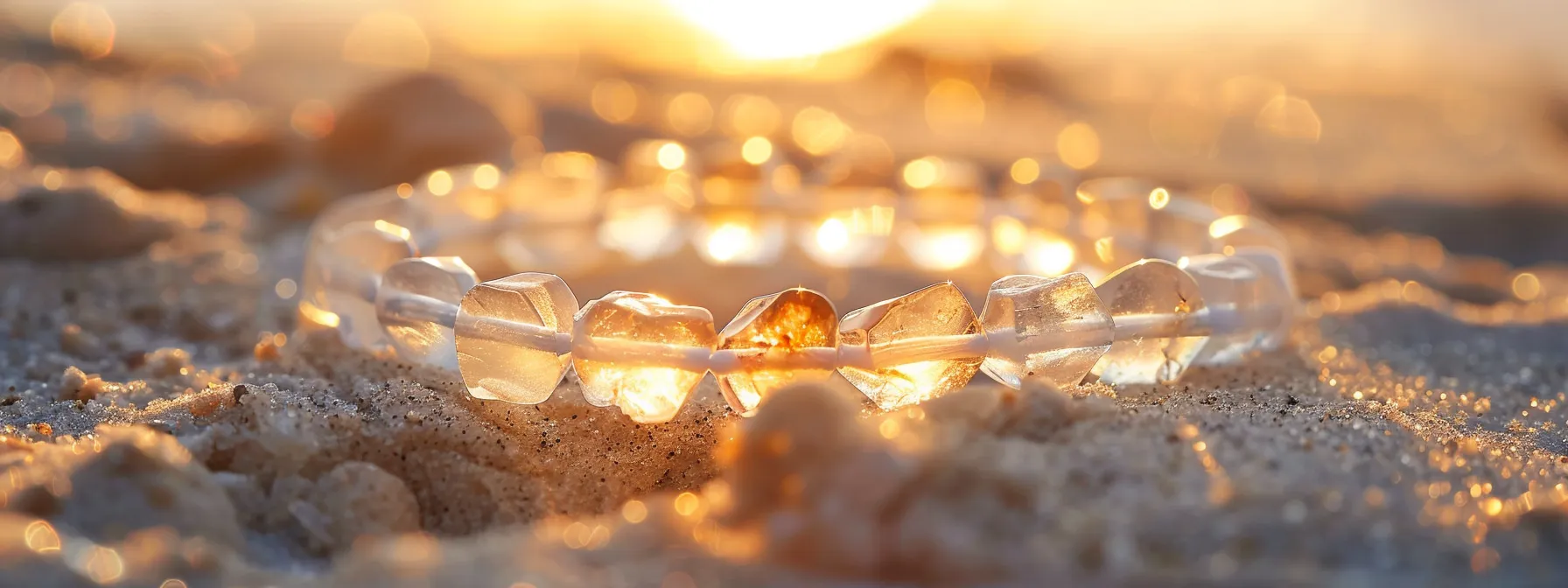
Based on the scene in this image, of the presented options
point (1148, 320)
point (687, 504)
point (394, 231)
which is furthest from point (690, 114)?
point (687, 504)

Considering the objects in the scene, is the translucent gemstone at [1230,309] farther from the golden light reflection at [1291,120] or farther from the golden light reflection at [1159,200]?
the golden light reflection at [1291,120]

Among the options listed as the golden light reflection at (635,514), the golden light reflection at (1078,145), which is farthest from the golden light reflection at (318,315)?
the golden light reflection at (1078,145)

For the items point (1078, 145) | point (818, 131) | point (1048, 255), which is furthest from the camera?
point (1078, 145)

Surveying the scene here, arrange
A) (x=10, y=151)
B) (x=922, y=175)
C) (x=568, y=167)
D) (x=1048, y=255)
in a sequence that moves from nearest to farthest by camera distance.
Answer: (x=1048, y=255), (x=568, y=167), (x=922, y=175), (x=10, y=151)

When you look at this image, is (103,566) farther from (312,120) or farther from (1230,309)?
(312,120)

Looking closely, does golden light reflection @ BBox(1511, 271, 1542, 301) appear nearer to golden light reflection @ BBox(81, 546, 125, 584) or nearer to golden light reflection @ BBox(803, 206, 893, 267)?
golden light reflection @ BBox(803, 206, 893, 267)

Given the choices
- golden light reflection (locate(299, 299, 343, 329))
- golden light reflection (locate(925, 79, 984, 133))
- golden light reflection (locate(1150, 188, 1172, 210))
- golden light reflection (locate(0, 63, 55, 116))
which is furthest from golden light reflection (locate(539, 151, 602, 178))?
golden light reflection (locate(925, 79, 984, 133))

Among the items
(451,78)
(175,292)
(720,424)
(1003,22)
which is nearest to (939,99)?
(1003,22)
